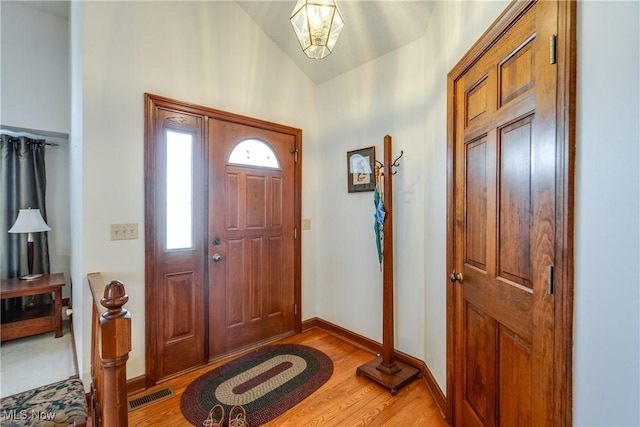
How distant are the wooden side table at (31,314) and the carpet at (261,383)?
6.15ft

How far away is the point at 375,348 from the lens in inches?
104

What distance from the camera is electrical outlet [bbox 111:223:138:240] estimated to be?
1.98m

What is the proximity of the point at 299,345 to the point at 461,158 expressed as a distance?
7.15 ft

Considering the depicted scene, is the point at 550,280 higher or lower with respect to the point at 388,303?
higher

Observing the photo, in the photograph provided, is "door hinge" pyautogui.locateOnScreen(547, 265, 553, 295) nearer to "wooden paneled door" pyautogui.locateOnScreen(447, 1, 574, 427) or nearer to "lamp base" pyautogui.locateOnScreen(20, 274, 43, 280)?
"wooden paneled door" pyautogui.locateOnScreen(447, 1, 574, 427)

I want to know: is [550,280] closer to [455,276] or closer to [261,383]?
[455,276]

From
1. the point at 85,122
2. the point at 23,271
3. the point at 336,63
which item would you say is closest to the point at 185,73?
the point at 85,122

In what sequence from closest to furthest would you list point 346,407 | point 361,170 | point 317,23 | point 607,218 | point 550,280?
point 607,218
point 550,280
point 317,23
point 346,407
point 361,170

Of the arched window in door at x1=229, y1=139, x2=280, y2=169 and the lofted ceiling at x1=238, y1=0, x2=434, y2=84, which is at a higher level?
the lofted ceiling at x1=238, y1=0, x2=434, y2=84

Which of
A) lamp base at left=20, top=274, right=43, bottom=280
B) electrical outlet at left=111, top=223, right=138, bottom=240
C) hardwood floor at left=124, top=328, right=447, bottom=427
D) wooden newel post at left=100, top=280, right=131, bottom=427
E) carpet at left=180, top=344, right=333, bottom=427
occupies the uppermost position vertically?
electrical outlet at left=111, top=223, right=138, bottom=240

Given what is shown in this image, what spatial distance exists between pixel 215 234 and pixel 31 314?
226 cm

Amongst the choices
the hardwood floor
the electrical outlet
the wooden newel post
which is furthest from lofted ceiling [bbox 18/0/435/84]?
the hardwood floor

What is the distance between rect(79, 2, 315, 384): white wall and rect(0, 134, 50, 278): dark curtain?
170 centimetres

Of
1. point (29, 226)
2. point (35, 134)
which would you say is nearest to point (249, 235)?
point (29, 226)
